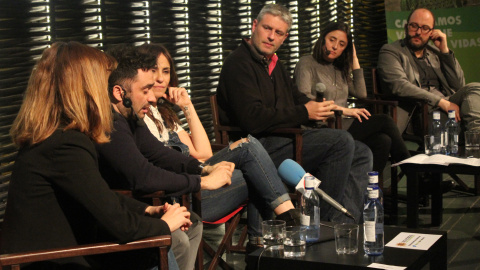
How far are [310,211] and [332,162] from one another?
1357 millimetres

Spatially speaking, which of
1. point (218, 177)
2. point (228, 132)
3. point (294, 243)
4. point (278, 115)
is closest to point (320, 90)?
point (278, 115)

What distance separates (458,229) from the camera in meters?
4.53

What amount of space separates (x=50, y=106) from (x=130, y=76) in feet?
2.34

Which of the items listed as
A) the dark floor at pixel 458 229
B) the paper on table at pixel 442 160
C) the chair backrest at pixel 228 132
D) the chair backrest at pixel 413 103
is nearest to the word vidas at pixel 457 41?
the chair backrest at pixel 413 103

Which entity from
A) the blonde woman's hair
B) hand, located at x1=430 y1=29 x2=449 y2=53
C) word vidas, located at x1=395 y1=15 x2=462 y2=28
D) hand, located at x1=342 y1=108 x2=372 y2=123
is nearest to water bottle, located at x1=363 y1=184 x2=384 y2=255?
the blonde woman's hair

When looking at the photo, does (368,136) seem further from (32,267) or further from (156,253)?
(32,267)

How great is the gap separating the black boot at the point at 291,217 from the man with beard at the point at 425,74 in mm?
2353

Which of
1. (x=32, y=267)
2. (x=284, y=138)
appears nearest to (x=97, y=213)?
(x=32, y=267)

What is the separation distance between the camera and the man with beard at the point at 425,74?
5504 mm

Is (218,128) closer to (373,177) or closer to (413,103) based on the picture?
(373,177)

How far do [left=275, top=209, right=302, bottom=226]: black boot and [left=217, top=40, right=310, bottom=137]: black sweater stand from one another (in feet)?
2.80

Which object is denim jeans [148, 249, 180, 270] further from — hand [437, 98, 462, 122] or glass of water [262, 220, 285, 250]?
hand [437, 98, 462, 122]

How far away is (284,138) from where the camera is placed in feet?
13.9

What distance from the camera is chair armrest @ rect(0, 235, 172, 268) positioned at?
6.71 ft
